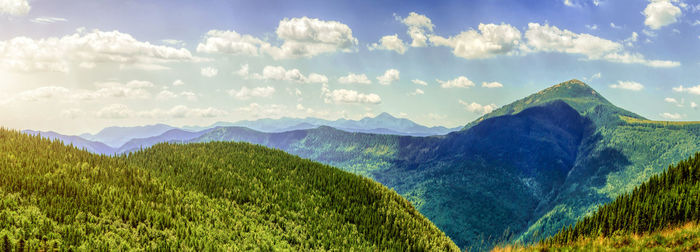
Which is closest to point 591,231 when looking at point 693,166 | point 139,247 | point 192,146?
point 693,166

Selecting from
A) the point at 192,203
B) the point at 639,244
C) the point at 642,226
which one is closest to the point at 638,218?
the point at 642,226

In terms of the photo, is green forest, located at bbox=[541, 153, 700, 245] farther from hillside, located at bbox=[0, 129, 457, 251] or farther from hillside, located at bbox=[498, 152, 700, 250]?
hillside, located at bbox=[0, 129, 457, 251]

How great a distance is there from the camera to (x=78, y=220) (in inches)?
1387

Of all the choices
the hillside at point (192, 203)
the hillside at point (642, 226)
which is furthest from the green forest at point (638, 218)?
the hillside at point (192, 203)

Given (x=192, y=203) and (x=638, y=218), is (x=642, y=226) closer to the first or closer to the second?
(x=638, y=218)

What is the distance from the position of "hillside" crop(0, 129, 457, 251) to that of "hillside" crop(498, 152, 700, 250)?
100ft

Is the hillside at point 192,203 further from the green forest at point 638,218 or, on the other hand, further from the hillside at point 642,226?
the hillside at point 642,226

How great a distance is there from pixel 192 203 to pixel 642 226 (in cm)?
5850

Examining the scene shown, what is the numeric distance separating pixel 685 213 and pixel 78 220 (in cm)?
6481

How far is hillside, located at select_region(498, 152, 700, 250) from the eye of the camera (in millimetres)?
29375

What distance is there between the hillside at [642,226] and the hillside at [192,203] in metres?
30.6

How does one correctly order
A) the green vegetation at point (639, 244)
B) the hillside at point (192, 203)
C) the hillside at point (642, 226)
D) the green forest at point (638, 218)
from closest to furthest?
the green vegetation at point (639, 244)
the hillside at point (642, 226)
the hillside at point (192, 203)
the green forest at point (638, 218)

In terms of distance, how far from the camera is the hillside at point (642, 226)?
2938 centimetres

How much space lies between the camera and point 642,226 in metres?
38.7
